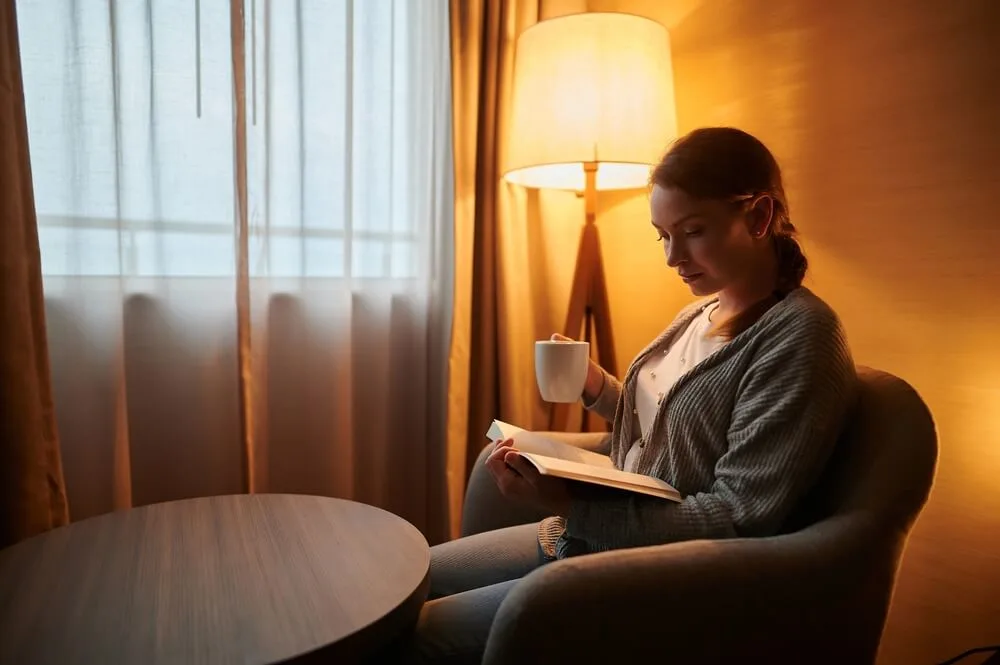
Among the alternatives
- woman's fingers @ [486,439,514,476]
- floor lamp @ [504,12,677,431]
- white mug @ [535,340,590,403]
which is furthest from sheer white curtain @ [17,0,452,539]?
woman's fingers @ [486,439,514,476]

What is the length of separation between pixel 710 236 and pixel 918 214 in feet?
1.90

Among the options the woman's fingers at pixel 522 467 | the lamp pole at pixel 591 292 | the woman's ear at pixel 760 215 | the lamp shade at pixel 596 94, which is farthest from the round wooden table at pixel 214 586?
the lamp shade at pixel 596 94

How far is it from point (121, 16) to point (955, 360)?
177 centimetres

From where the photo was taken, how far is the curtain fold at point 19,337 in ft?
3.82

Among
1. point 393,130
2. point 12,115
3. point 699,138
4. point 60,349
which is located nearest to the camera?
point 699,138

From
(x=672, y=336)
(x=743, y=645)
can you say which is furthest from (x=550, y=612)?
(x=672, y=336)

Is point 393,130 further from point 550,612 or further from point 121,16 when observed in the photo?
point 550,612

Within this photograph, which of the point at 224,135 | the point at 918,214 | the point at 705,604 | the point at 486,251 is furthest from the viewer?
the point at 486,251

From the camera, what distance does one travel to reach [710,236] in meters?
0.99

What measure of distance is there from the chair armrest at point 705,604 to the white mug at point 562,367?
0.44 m

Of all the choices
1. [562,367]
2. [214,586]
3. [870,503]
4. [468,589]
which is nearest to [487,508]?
[468,589]

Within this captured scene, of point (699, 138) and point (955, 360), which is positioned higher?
point (699, 138)

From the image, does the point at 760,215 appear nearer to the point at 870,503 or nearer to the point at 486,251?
the point at 870,503

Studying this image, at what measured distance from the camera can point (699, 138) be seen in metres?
0.99
